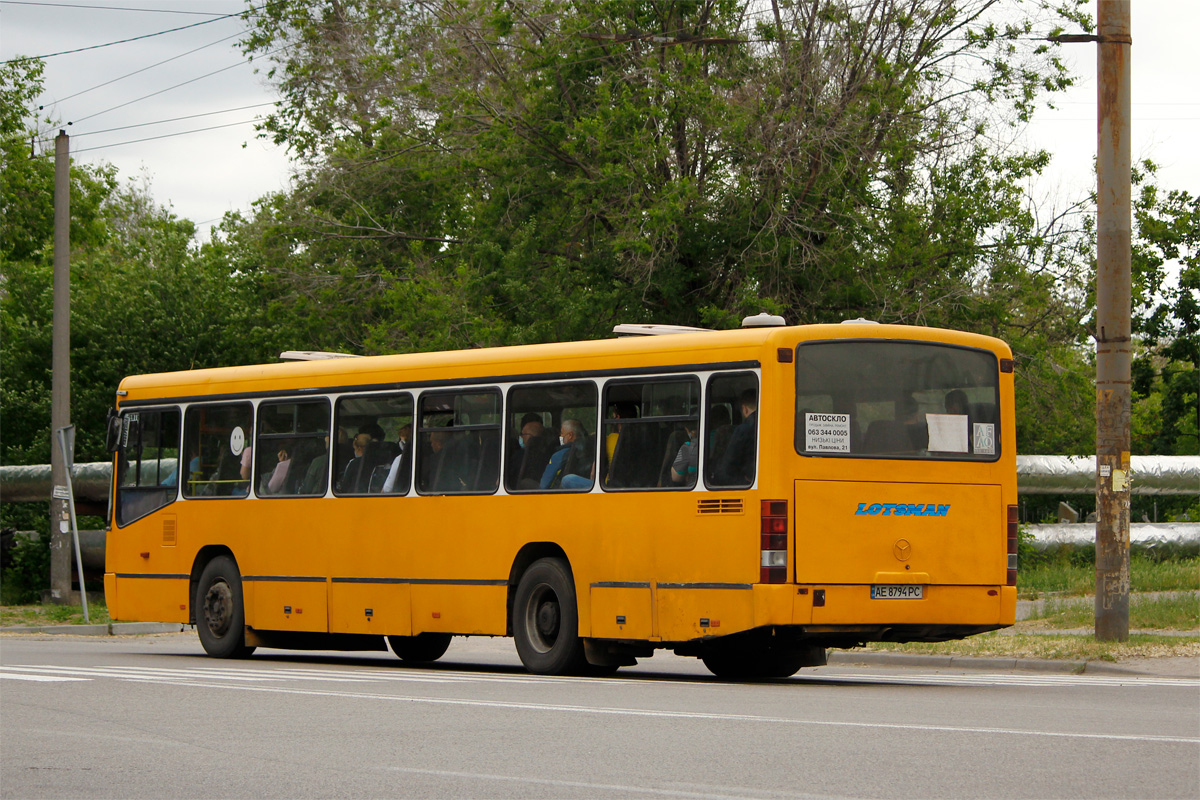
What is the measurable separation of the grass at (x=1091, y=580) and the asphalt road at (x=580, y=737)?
Answer: 982 centimetres

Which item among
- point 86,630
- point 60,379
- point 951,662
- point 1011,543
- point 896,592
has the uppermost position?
point 60,379

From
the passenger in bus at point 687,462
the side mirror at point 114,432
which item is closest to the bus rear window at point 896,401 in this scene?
the passenger in bus at point 687,462

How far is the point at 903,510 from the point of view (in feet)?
44.3

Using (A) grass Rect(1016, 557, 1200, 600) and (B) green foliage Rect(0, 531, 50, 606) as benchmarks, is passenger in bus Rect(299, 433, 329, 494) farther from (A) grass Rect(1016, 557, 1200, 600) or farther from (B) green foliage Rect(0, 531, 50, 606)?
(B) green foliage Rect(0, 531, 50, 606)

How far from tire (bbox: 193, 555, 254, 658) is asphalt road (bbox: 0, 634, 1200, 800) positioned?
321 centimetres

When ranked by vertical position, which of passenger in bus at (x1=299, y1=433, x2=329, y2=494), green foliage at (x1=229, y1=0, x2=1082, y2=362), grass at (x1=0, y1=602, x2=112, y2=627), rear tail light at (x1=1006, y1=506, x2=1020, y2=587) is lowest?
grass at (x1=0, y1=602, x2=112, y2=627)

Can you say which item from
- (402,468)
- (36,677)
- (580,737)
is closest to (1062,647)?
(402,468)

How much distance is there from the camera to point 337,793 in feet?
23.7

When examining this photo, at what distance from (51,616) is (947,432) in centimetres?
1768

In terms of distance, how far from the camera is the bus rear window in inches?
523

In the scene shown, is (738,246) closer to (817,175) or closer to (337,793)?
(817,175)

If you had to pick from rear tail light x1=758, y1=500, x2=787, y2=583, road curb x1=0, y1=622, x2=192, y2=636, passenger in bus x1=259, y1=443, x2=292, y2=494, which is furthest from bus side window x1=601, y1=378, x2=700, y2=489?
road curb x1=0, y1=622, x2=192, y2=636

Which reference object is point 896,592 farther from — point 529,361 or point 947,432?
point 529,361

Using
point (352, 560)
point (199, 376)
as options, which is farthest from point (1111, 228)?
point (199, 376)
